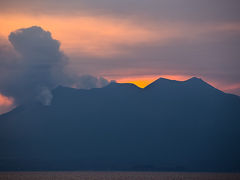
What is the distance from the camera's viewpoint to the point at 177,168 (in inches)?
6885

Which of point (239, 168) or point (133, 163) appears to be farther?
point (133, 163)

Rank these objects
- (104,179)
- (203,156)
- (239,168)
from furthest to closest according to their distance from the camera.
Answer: (203,156), (239,168), (104,179)

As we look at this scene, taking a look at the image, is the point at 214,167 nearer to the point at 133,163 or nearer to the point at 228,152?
the point at 228,152

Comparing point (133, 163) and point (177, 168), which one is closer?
point (177, 168)

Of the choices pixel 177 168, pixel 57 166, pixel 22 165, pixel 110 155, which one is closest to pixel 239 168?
pixel 177 168

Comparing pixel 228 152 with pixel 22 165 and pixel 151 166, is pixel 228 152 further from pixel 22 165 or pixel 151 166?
pixel 22 165

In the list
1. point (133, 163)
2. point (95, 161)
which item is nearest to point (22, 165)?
point (95, 161)

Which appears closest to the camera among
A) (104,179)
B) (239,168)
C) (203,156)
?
(104,179)

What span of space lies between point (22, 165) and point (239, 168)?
89.7 meters

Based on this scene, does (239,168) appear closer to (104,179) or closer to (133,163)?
(133,163)

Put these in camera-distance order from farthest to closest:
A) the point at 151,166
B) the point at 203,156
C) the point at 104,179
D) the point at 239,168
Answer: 1. the point at 203,156
2. the point at 151,166
3. the point at 239,168
4. the point at 104,179

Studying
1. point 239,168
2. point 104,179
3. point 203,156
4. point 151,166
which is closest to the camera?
point 104,179

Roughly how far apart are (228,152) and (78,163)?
65.8 metres

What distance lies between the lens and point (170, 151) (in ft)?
637
